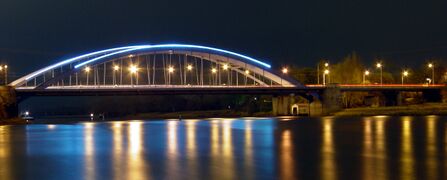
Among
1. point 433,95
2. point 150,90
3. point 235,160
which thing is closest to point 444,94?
point 433,95

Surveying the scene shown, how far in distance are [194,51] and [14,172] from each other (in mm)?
93816

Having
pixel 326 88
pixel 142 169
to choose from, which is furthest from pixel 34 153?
pixel 326 88

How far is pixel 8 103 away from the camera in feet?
273

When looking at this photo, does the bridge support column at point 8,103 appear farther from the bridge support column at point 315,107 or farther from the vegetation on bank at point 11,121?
the bridge support column at point 315,107

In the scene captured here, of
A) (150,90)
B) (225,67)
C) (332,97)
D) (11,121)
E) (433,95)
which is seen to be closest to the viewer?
(11,121)

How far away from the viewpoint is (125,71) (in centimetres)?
12038

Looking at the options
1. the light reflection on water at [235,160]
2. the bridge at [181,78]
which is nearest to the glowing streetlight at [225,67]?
the bridge at [181,78]

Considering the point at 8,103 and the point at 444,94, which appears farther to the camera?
the point at 444,94

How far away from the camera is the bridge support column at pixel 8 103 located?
3191 inches

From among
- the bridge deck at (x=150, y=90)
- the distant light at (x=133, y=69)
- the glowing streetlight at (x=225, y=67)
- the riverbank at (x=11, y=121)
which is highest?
the glowing streetlight at (x=225, y=67)

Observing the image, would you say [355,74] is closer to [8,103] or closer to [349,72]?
[349,72]

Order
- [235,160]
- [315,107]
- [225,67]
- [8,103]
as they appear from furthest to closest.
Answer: [225,67], [315,107], [8,103], [235,160]

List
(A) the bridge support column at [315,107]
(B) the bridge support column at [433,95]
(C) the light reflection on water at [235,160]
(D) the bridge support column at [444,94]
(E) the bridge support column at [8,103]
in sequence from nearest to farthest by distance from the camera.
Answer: (C) the light reflection on water at [235,160] → (E) the bridge support column at [8,103] → (A) the bridge support column at [315,107] → (D) the bridge support column at [444,94] → (B) the bridge support column at [433,95]

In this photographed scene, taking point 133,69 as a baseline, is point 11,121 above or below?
below
